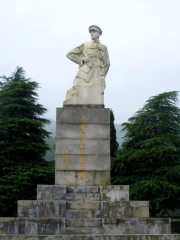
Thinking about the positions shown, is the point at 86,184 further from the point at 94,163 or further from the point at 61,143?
the point at 61,143

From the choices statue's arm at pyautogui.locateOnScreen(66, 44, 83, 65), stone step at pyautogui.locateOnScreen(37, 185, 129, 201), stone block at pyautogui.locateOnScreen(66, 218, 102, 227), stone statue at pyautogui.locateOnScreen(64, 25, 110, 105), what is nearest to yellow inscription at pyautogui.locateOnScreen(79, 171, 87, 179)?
stone step at pyautogui.locateOnScreen(37, 185, 129, 201)

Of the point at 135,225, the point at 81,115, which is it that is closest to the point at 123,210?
the point at 135,225

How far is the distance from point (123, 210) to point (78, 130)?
7.94ft

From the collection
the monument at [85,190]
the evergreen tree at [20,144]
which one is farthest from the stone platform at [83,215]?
the evergreen tree at [20,144]

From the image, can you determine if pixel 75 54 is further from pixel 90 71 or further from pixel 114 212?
pixel 114 212

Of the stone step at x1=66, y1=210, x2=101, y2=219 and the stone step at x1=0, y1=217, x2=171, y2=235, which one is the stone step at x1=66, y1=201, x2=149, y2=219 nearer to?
the stone step at x1=66, y1=210, x2=101, y2=219

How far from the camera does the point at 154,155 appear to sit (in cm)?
1870

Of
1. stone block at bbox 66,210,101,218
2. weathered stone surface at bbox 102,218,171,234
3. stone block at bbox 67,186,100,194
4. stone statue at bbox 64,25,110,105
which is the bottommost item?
weathered stone surface at bbox 102,218,171,234

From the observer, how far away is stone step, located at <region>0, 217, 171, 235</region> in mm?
8148

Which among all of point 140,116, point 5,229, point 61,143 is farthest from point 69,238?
point 140,116

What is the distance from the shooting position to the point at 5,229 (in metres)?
8.25

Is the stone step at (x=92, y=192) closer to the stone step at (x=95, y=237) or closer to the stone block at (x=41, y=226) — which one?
the stone block at (x=41, y=226)

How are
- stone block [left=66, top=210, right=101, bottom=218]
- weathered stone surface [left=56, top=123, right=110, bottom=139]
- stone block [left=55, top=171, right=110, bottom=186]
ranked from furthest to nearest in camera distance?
weathered stone surface [left=56, top=123, right=110, bottom=139] < stone block [left=55, top=171, right=110, bottom=186] < stone block [left=66, top=210, right=101, bottom=218]

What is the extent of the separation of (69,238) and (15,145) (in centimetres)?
1110
